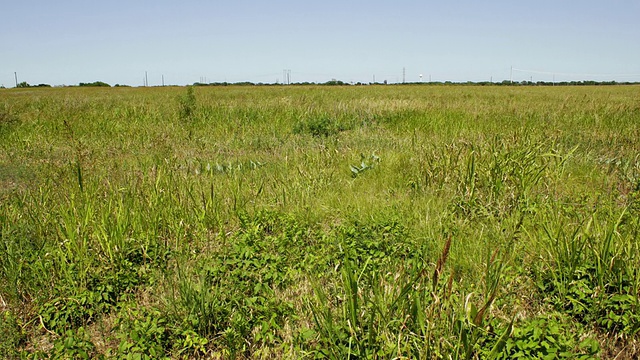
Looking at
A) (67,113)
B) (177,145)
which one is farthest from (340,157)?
(67,113)

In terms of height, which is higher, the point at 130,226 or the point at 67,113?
the point at 67,113

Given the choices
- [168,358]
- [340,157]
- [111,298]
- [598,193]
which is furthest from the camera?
[340,157]

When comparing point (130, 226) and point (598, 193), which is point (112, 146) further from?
point (598, 193)

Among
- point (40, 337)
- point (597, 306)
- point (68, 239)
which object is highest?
point (68, 239)

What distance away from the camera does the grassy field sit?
217cm

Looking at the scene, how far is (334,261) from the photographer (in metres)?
3.04

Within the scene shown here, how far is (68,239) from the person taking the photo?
3.13 metres

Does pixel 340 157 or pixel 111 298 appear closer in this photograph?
pixel 111 298

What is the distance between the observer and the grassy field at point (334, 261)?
7.11ft

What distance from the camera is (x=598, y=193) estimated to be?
12.9 ft

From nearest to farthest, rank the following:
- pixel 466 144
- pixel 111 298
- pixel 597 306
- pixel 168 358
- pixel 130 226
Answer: pixel 168 358 < pixel 597 306 < pixel 111 298 < pixel 130 226 < pixel 466 144

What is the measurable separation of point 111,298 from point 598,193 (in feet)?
14.4

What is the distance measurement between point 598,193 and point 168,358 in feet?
13.3

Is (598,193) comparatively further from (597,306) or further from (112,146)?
(112,146)
